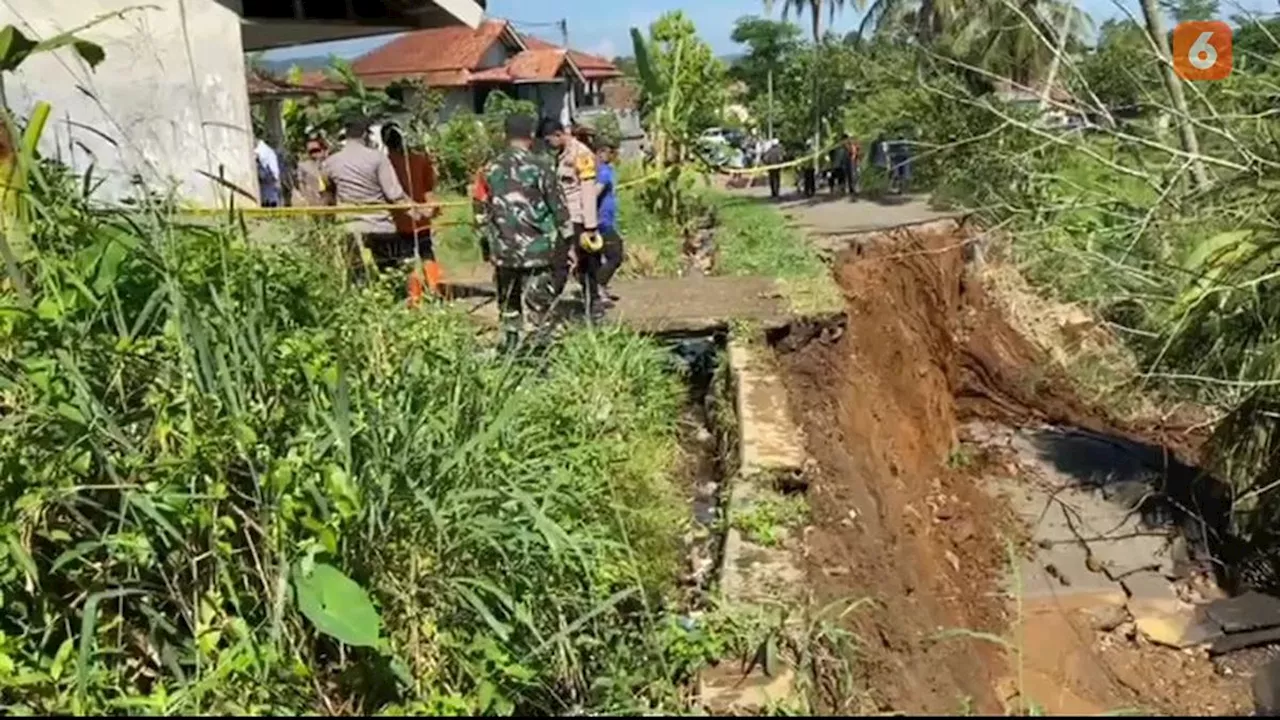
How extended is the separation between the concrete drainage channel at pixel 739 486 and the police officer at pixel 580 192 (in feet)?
3.00

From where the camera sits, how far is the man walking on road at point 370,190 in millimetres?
10016

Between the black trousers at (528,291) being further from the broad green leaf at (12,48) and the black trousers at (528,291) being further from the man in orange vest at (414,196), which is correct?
the broad green leaf at (12,48)

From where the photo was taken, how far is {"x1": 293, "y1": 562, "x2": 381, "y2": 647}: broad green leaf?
340 centimetres

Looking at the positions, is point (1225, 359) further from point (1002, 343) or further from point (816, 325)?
point (1002, 343)

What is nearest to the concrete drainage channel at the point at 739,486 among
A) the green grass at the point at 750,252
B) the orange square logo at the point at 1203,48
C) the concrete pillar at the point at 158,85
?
the green grass at the point at 750,252

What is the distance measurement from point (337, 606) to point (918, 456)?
27.7 ft

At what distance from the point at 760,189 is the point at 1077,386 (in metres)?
19.0

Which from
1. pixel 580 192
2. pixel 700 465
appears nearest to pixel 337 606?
pixel 700 465

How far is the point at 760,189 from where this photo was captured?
3256cm

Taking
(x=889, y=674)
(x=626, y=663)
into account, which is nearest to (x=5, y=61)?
(x=626, y=663)

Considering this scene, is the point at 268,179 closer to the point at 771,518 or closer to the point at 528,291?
the point at 528,291

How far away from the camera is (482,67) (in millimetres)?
52312

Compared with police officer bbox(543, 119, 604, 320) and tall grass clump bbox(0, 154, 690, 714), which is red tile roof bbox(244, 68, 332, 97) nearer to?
police officer bbox(543, 119, 604, 320)

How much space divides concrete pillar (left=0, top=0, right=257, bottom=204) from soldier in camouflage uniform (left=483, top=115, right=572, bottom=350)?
6.91ft
